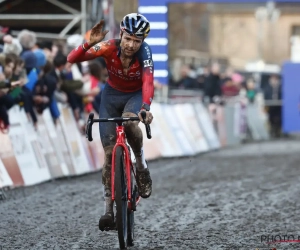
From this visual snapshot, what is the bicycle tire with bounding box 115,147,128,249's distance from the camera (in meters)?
7.66

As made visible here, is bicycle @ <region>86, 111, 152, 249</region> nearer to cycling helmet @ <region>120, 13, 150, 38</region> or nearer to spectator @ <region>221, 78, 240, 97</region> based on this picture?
cycling helmet @ <region>120, 13, 150, 38</region>

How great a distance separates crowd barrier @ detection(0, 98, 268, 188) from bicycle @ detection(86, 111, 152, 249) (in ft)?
13.8

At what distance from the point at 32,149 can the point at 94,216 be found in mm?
3676

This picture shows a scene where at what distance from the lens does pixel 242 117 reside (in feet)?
99.2

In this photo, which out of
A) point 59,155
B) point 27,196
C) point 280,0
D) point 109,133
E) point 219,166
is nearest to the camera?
point 109,133

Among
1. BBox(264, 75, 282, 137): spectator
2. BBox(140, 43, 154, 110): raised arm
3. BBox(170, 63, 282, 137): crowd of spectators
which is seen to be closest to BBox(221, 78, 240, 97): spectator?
BBox(170, 63, 282, 137): crowd of spectators

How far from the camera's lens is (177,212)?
10469mm

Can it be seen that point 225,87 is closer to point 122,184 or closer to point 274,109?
point 274,109

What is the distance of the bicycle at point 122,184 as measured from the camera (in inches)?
303

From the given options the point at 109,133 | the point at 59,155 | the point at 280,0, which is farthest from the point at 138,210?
the point at 280,0

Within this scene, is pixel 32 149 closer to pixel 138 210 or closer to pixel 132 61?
pixel 138 210

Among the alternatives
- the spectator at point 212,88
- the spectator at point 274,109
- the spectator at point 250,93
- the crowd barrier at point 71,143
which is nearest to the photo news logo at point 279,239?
the crowd barrier at point 71,143

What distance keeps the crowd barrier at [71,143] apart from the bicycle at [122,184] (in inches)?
166

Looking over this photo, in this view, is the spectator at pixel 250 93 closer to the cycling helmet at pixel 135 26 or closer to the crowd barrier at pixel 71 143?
the crowd barrier at pixel 71 143
